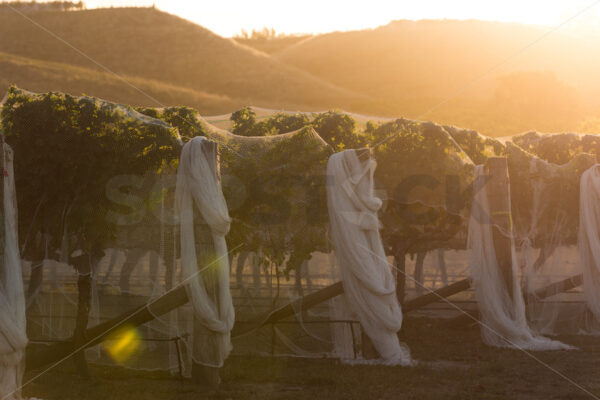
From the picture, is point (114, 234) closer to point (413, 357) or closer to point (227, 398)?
point (227, 398)

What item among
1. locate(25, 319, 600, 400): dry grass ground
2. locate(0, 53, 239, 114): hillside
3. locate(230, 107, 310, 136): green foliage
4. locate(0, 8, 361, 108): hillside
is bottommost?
locate(25, 319, 600, 400): dry grass ground

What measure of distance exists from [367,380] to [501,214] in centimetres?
537

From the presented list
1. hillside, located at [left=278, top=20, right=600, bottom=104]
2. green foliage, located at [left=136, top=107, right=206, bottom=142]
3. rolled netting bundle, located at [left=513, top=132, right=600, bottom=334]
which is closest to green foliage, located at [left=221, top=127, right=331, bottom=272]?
green foliage, located at [left=136, top=107, right=206, bottom=142]

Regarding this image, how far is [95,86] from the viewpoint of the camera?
81938mm

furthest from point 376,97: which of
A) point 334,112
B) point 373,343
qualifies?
point 373,343

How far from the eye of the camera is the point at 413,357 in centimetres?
1236

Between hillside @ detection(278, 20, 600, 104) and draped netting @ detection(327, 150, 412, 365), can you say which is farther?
hillside @ detection(278, 20, 600, 104)

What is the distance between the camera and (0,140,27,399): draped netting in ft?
24.1

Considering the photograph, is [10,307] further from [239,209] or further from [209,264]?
[239,209]

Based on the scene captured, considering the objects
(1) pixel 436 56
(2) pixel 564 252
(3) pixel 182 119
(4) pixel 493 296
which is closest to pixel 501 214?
(4) pixel 493 296

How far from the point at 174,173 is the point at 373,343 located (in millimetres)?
4279

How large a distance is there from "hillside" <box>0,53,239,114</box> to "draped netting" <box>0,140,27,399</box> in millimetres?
69098

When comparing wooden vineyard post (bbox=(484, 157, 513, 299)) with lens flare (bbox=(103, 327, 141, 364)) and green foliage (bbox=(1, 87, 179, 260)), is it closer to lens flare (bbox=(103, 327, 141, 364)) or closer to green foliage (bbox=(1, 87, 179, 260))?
green foliage (bbox=(1, 87, 179, 260))

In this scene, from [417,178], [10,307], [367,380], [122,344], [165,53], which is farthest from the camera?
[165,53]
